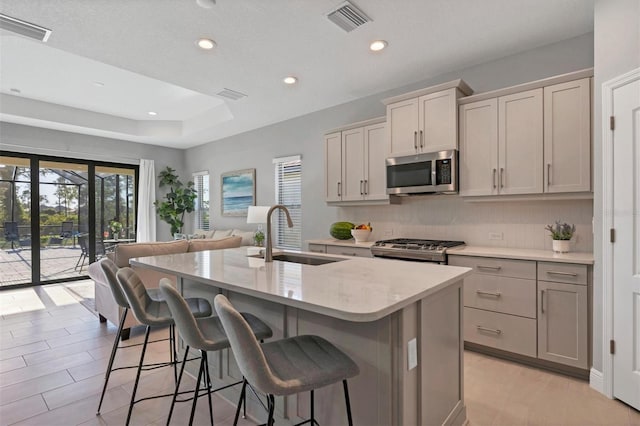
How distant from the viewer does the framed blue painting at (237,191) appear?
608 centimetres

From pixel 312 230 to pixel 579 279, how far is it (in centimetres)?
333

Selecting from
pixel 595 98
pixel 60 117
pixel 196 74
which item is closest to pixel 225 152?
pixel 60 117

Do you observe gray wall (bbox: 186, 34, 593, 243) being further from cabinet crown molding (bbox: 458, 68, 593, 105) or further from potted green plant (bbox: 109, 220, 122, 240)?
potted green plant (bbox: 109, 220, 122, 240)

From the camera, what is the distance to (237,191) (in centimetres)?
638

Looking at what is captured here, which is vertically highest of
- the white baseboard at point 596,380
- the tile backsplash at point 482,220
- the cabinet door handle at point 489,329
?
the tile backsplash at point 482,220

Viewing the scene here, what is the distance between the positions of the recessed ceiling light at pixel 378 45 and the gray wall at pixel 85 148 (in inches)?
231

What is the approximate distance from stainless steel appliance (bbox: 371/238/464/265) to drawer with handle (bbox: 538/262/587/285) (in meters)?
0.75

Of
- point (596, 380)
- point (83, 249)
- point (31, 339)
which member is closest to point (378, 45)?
point (596, 380)

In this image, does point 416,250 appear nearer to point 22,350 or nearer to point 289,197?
point 289,197

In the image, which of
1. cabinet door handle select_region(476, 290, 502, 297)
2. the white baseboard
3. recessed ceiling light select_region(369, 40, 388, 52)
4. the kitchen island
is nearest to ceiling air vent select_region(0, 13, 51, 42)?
the kitchen island

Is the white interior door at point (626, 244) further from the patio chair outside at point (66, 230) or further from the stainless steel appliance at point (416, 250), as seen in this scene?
the patio chair outside at point (66, 230)

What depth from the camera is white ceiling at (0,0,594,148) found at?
8.19 ft

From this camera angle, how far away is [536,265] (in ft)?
8.70

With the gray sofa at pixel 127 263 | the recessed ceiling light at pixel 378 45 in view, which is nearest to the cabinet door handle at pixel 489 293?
the recessed ceiling light at pixel 378 45
